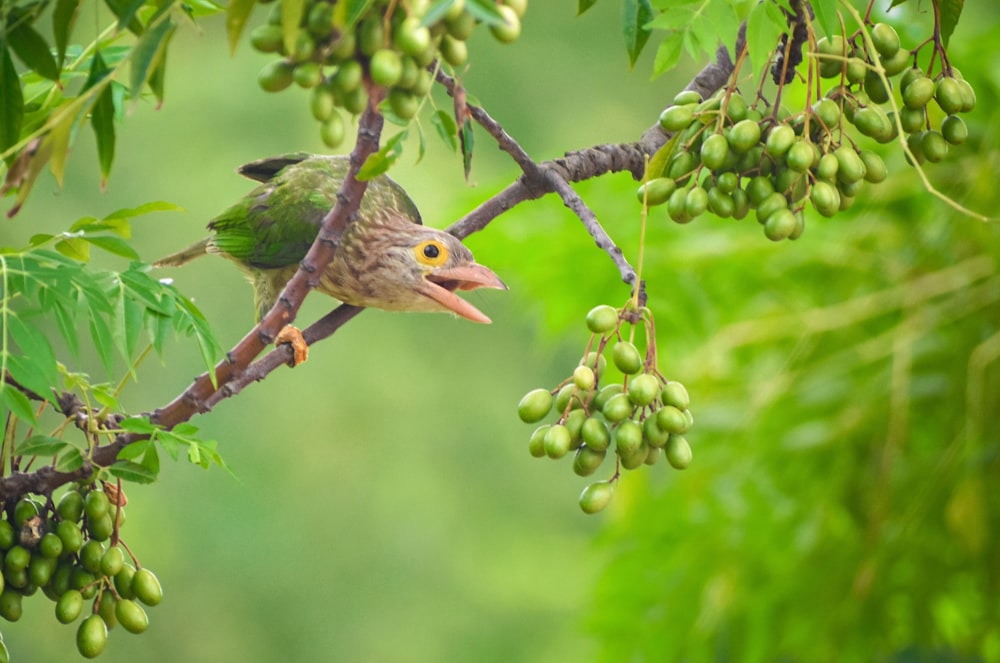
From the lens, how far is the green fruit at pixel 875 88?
1.20m

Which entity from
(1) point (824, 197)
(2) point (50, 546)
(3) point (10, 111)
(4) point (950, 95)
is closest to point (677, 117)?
(1) point (824, 197)

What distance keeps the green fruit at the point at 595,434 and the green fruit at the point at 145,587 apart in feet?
1.36

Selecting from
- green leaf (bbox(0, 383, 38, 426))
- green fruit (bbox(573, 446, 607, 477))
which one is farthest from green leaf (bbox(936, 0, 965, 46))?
green leaf (bbox(0, 383, 38, 426))

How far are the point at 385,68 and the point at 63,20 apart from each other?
1.03 feet

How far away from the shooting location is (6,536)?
43.0 inches

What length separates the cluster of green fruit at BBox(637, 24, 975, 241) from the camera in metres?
1.12

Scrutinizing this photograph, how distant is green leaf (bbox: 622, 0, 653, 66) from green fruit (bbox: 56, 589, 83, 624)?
69cm

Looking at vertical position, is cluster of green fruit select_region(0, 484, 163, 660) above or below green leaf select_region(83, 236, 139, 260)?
below

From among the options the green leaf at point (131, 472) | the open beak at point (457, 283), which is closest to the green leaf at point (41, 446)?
the green leaf at point (131, 472)

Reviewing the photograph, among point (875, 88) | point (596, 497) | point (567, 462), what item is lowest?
point (567, 462)

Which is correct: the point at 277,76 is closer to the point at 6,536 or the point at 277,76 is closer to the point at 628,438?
the point at 628,438

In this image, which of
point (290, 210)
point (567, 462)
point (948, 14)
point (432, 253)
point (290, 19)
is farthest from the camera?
point (567, 462)

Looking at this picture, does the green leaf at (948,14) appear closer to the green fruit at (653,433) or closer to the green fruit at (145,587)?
the green fruit at (653,433)

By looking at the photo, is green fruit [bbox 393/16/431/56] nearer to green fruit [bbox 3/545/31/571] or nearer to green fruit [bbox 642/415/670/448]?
A: green fruit [bbox 642/415/670/448]
